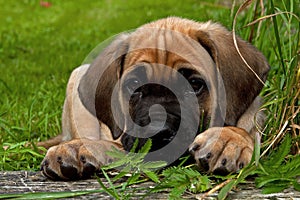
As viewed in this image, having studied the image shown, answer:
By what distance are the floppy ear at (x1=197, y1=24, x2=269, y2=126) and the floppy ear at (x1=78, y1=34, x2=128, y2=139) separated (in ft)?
2.13

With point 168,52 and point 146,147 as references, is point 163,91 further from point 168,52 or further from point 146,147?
point 146,147

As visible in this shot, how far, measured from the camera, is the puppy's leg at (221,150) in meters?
4.02

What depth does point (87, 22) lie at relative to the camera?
16000 mm

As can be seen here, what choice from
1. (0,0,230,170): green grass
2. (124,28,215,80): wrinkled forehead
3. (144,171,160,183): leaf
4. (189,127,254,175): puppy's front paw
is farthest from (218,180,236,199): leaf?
(0,0,230,170): green grass

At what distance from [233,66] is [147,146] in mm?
1219

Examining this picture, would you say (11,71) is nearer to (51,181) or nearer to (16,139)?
(16,139)

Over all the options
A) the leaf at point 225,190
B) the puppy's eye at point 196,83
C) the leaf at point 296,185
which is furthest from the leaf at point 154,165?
the puppy's eye at point 196,83

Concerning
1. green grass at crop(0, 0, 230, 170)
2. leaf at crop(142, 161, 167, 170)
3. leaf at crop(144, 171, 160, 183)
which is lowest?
green grass at crop(0, 0, 230, 170)

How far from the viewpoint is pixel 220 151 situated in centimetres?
408

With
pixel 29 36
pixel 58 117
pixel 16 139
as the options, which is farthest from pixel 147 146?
pixel 29 36

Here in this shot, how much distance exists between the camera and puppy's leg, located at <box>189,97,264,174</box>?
4016 millimetres

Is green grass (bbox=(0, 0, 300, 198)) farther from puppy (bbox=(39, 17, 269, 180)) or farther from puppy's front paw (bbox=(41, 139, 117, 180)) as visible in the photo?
puppy's front paw (bbox=(41, 139, 117, 180))

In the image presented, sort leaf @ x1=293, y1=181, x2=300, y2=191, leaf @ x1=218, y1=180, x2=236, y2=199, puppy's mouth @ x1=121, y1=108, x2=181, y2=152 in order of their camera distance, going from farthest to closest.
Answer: puppy's mouth @ x1=121, y1=108, x2=181, y2=152
leaf @ x1=293, y1=181, x2=300, y2=191
leaf @ x1=218, y1=180, x2=236, y2=199

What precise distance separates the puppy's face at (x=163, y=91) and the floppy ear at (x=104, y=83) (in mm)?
164
